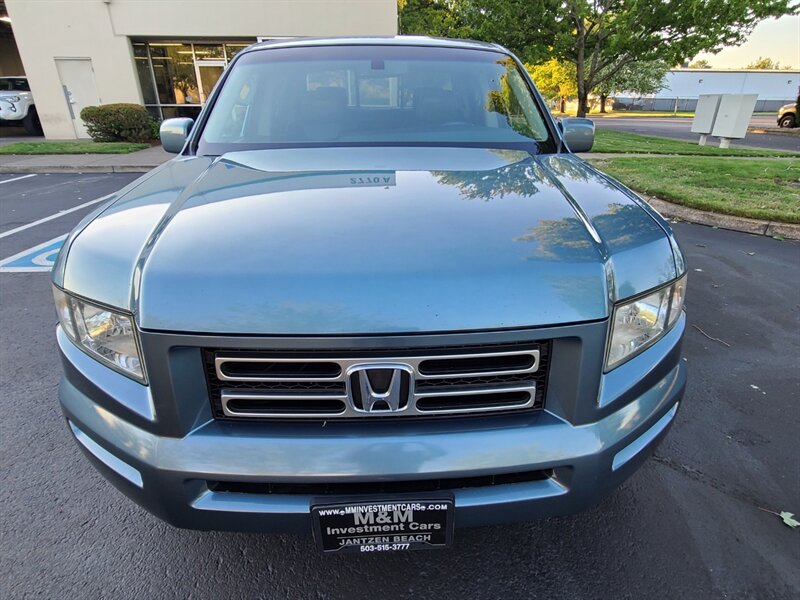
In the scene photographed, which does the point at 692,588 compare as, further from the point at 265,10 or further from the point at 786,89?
the point at 786,89

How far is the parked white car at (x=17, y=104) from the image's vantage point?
1658 cm

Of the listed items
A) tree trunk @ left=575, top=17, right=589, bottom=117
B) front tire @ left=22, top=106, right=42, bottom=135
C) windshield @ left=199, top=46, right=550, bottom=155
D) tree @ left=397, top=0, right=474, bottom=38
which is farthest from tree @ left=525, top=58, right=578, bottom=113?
windshield @ left=199, top=46, right=550, bottom=155

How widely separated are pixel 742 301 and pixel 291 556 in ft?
13.1

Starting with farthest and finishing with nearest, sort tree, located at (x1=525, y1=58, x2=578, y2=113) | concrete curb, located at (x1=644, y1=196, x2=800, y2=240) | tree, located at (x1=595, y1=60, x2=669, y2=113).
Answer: tree, located at (x1=525, y1=58, x2=578, y2=113), tree, located at (x1=595, y1=60, x2=669, y2=113), concrete curb, located at (x1=644, y1=196, x2=800, y2=240)

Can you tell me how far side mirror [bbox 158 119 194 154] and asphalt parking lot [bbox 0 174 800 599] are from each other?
5.13ft

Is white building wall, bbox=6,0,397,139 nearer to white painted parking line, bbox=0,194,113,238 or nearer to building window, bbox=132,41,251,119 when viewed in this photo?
building window, bbox=132,41,251,119

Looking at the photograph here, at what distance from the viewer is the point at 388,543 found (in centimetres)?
141

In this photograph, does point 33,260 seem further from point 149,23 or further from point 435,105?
point 149,23

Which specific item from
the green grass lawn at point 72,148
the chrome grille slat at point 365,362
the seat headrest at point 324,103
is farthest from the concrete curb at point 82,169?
the chrome grille slat at point 365,362

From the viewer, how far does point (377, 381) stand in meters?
1.33

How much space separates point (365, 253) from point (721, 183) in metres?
8.30

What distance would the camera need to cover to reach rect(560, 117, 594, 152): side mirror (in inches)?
108

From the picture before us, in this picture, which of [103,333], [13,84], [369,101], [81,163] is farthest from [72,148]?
[103,333]

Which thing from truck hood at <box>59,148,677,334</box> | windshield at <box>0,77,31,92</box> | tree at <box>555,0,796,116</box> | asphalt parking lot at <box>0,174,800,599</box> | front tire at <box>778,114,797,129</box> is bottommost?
front tire at <box>778,114,797,129</box>
